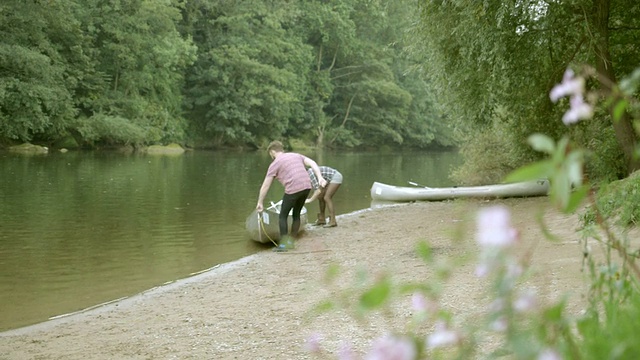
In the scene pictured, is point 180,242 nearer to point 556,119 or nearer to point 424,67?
point 424,67

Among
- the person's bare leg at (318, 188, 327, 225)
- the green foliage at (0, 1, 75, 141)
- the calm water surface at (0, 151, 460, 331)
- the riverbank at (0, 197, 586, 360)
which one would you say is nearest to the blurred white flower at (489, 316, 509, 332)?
the riverbank at (0, 197, 586, 360)

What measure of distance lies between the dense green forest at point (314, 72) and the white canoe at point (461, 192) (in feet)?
→ 3.18

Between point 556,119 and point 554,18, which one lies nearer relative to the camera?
point 554,18

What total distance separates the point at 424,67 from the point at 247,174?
1595 cm

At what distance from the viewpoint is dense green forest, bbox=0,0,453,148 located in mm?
39469

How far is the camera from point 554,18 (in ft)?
41.6

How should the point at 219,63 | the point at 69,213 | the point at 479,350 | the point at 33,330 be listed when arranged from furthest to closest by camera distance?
the point at 219,63 → the point at 69,213 → the point at 33,330 → the point at 479,350

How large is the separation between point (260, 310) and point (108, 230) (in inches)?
284

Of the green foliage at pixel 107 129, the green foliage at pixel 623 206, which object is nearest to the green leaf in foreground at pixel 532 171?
the green foliage at pixel 623 206

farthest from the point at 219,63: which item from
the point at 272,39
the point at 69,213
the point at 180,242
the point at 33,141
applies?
the point at 180,242

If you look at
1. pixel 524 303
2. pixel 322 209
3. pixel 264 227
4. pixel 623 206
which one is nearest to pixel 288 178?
pixel 264 227

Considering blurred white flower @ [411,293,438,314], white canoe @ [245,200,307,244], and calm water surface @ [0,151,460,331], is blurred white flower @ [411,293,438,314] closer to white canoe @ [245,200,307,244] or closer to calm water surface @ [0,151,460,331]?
calm water surface @ [0,151,460,331]

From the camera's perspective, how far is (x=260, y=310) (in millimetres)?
7379

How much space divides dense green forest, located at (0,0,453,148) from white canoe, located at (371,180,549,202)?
10.6 meters
